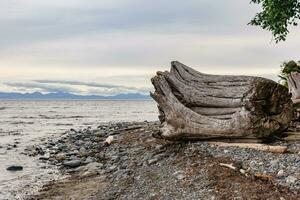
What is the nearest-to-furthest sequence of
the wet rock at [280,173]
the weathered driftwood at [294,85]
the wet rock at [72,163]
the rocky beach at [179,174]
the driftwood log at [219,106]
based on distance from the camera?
the rocky beach at [179,174] → the wet rock at [280,173] → the driftwood log at [219,106] → the weathered driftwood at [294,85] → the wet rock at [72,163]

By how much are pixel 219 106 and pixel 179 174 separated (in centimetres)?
326

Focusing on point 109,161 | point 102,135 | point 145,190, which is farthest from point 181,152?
point 102,135

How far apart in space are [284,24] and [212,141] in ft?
33.2

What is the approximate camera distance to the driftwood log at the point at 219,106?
14.8 meters

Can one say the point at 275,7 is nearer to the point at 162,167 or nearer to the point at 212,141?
the point at 212,141

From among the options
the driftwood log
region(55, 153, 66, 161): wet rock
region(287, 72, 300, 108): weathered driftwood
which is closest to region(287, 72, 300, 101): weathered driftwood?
region(287, 72, 300, 108): weathered driftwood

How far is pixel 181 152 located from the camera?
15.6 m

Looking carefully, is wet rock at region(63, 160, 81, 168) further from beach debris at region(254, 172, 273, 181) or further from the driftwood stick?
beach debris at region(254, 172, 273, 181)

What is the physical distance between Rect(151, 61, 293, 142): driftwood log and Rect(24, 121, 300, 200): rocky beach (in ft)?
2.01

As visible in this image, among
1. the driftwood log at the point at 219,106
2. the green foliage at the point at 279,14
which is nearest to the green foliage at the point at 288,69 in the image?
the green foliage at the point at 279,14

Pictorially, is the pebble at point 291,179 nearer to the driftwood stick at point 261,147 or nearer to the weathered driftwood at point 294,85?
the driftwood stick at point 261,147

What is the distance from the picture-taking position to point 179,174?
13.6 meters

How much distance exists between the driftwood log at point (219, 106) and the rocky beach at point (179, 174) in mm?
613

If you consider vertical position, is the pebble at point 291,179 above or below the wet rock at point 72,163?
above
